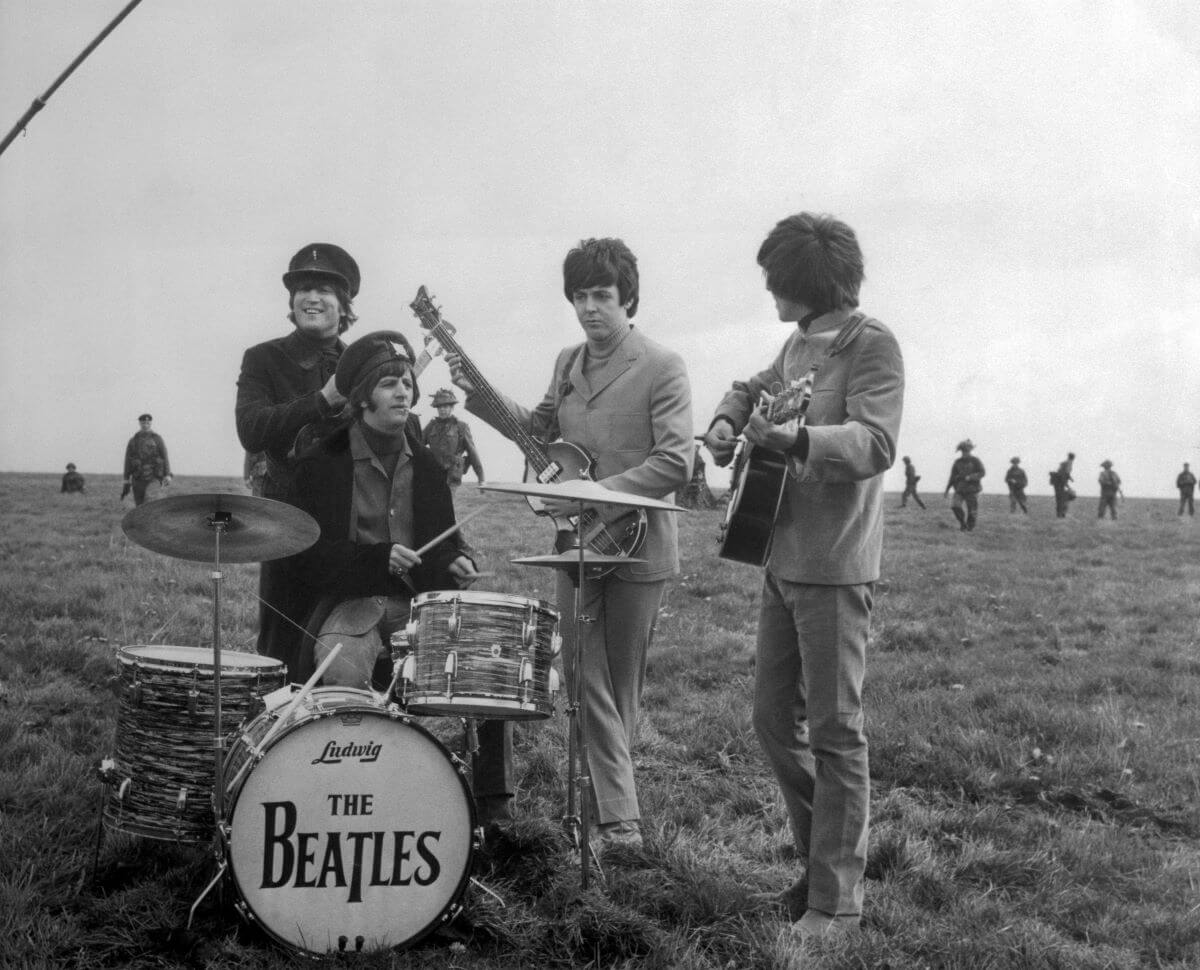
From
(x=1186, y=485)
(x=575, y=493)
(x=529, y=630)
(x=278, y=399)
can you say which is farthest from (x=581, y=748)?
(x=1186, y=485)

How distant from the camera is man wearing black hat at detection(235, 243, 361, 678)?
5.18 metres

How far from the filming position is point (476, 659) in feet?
13.2

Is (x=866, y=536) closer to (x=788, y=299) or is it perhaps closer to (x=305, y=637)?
(x=788, y=299)

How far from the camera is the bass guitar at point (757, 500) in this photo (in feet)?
12.9

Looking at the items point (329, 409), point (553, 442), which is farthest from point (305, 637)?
point (553, 442)

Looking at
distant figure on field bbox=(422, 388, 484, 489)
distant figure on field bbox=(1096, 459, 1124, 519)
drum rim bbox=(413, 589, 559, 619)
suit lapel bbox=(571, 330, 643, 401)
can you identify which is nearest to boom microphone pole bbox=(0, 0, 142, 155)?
suit lapel bbox=(571, 330, 643, 401)

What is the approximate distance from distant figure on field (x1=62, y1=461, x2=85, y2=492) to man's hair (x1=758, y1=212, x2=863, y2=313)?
2868 centimetres

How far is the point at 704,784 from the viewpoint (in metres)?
5.84

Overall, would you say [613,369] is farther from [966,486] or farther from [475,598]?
[966,486]

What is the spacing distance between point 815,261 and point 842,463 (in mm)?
702

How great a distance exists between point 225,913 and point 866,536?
7.94 feet

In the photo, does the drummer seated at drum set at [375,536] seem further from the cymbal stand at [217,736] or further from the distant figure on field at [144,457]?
the distant figure on field at [144,457]

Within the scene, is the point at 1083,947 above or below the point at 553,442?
below

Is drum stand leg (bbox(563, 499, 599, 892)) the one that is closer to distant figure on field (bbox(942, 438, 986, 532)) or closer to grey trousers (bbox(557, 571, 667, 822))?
grey trousers (bbox(557, 571, 667, 822))
